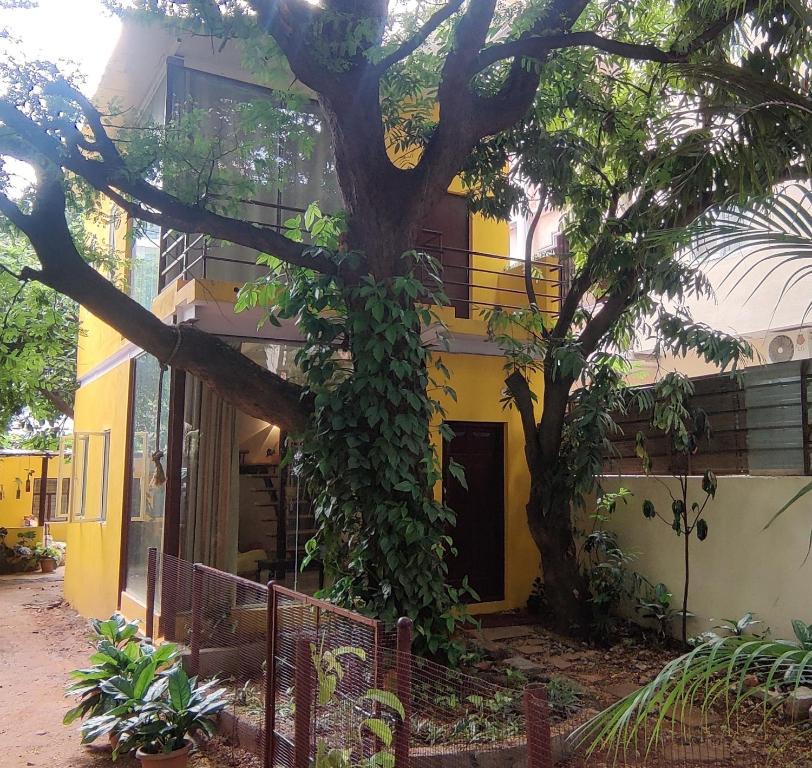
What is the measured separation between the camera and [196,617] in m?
5.68

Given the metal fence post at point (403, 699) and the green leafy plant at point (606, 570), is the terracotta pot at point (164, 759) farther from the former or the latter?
the green leafy plant at point (606, 570)

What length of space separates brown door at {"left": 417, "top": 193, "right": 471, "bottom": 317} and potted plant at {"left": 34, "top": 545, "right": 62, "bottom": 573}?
41.9 feet

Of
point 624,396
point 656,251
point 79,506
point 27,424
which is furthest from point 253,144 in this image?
point 27,424

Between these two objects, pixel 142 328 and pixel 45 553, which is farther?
pixel 45 553

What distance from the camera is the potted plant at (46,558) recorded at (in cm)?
1695

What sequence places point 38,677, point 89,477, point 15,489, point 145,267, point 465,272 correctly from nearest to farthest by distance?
point 38,677 → point 145,267 → point 465,272 → point 89,477 → point 15,489

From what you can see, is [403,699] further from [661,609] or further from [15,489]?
[15,489]

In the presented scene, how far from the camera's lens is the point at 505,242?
32.2 feet

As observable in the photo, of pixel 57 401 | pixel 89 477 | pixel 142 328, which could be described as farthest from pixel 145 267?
pixel 57 401

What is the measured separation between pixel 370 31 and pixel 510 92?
4.01 ft

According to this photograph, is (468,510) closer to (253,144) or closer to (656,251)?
(656,251)

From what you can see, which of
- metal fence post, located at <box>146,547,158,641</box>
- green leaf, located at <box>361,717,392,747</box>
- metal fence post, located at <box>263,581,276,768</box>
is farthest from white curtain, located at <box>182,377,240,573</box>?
green leaf, located at <box>361,717,392,747</box>

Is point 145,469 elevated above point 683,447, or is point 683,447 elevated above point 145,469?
point 683,447

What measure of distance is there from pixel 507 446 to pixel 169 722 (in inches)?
204
